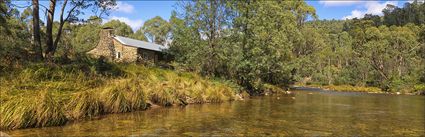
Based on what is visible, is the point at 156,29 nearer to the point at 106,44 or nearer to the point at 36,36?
the point at 106,44

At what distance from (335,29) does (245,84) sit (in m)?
106

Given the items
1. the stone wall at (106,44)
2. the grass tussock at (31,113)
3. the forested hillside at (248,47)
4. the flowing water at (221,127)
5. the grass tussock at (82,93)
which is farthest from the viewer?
the stone wall at (106,44)

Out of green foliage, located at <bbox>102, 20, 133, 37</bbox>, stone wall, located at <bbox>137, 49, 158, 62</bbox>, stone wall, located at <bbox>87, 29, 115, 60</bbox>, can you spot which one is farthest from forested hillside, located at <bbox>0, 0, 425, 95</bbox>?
green foliage, located at <bbox>102, 20, 133, 37</bbox>

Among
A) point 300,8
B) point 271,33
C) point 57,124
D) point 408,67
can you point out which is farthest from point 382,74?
point 57,124

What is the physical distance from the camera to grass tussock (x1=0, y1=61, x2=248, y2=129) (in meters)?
8.24

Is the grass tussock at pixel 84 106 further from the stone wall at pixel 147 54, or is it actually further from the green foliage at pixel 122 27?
the green foliage at pixel 122 27

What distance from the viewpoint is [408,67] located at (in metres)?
45.9

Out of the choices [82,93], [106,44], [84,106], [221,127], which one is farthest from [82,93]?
[106,44]

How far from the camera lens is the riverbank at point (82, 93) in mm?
8250

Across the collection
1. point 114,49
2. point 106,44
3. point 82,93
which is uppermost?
point 106,44

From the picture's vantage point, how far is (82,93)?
34.4 feet

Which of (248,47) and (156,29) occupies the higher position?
(156,29)

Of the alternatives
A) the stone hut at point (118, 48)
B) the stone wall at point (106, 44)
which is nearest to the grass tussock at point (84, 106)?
the stone hut at point (118, 48)

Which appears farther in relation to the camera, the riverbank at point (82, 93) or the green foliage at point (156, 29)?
the green foliage at point (156, 29)
